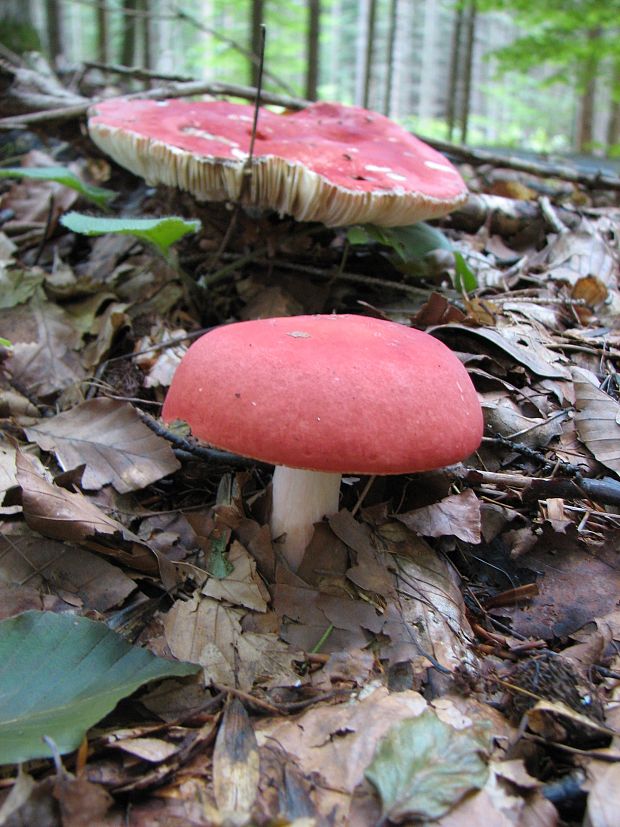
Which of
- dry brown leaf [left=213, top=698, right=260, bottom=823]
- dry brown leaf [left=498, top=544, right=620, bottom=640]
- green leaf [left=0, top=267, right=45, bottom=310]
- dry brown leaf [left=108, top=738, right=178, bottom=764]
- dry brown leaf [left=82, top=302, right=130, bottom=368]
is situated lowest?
dry brown leaf [left=498, top=544, right=620, bottom=640]

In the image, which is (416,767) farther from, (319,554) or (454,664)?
(319,554)

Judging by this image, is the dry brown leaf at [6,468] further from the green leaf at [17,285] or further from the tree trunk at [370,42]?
the tree trunk at [370,42]

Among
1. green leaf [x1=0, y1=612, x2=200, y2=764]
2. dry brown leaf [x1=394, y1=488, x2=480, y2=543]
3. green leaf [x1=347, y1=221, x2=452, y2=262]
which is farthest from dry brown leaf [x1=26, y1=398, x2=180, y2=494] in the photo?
green leaf [x1=347, y1=221, x2=452, y2=262]

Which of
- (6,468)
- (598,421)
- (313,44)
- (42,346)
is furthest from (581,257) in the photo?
(313,44)

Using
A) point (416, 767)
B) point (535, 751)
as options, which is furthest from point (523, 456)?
point (416, 767)

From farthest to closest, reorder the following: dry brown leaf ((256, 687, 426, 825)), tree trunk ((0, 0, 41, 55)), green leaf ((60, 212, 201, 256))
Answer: tree trunk ((0, 0, 41, 55)) → green leaf ((60, 212, 201, 256)) → dry brown leaf ((256, 687, 426, 825))

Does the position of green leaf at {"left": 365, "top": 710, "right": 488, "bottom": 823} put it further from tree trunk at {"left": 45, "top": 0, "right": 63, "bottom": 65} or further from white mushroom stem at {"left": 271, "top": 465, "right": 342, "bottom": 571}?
tree trunk at {"left": 45, "top": 0, "right": 63, "bottom": 65}

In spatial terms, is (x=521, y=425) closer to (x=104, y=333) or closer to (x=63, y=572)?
(x=63, y=572)
